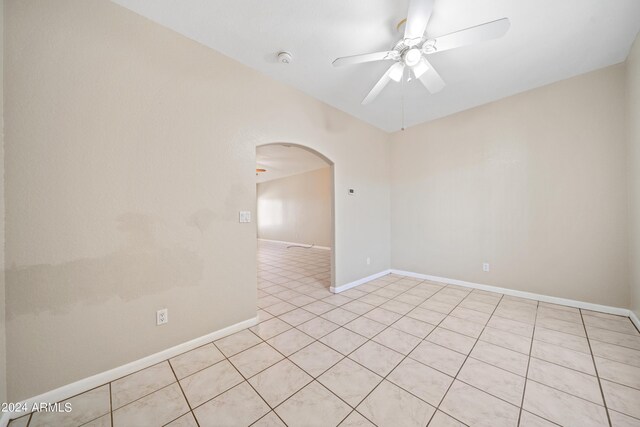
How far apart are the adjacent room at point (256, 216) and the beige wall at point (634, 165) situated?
40 millimetres

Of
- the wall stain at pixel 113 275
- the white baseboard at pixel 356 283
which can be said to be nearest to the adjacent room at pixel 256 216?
the wall stain at pixel 113 275

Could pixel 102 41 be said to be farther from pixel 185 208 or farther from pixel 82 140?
pixel 185 208

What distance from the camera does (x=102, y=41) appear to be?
160cm

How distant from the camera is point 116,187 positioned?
1623 mm

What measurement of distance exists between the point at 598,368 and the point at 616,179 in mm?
2136

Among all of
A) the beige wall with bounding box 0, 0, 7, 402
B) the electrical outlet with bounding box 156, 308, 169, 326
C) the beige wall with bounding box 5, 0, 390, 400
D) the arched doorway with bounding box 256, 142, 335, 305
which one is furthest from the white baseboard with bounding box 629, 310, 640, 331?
the beige wall with bounding box 0, 0, 7, 402

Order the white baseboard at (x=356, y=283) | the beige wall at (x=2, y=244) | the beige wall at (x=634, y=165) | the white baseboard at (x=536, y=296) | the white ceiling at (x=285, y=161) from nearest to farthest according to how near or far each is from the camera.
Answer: the beige wall at (x=2, y=244) < the beige wall at (x=634, y=165) < the white baseboard at (x=536, y=296) < the white baseboard at (x=356, y=283) < the white ceiling at (x=285, y=161)

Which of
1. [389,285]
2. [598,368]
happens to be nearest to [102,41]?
[389,285]

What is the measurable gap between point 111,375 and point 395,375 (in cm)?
209

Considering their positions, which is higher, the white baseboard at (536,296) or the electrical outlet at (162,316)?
the electrical outlet at (162,316)

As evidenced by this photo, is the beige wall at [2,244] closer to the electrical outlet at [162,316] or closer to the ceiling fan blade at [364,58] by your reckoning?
the electrical outlet at [162,316]

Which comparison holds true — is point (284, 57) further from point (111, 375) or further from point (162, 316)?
point (111, 375)

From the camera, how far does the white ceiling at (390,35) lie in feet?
5.56

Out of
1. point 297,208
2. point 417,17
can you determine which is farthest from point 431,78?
point 297,208
